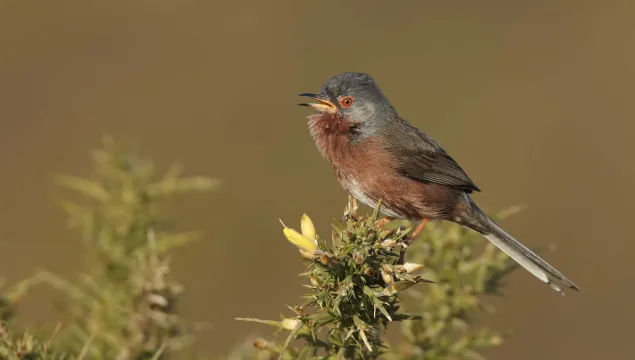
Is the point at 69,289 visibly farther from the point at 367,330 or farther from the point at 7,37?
the point at 7,37

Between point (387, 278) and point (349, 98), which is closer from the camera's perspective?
point (387, 278)

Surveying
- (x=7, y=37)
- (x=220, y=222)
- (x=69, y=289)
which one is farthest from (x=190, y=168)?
(x=69, y=289)

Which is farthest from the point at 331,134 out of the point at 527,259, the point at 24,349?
the point at 24,349

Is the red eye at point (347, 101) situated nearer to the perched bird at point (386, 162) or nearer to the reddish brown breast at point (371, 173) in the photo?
the perched bird at point (386, 162)

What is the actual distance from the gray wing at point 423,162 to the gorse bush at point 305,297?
0.98 m

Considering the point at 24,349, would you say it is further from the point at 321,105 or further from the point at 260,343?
the point at 321,105

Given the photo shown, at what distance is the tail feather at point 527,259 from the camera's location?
13.9 ft

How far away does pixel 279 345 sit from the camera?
260cm

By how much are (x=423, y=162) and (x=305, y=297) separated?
259cm

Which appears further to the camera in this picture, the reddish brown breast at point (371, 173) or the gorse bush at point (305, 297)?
the reddish brown breast at point (371, 173)

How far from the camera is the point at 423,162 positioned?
16.0 ft

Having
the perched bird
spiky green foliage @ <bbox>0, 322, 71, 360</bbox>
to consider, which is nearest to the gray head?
the perched bird

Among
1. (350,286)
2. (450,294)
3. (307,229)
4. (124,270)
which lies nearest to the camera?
(350,286)

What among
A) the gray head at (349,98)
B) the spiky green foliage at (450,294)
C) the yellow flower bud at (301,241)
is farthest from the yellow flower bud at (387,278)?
the gray head at (349,98)
